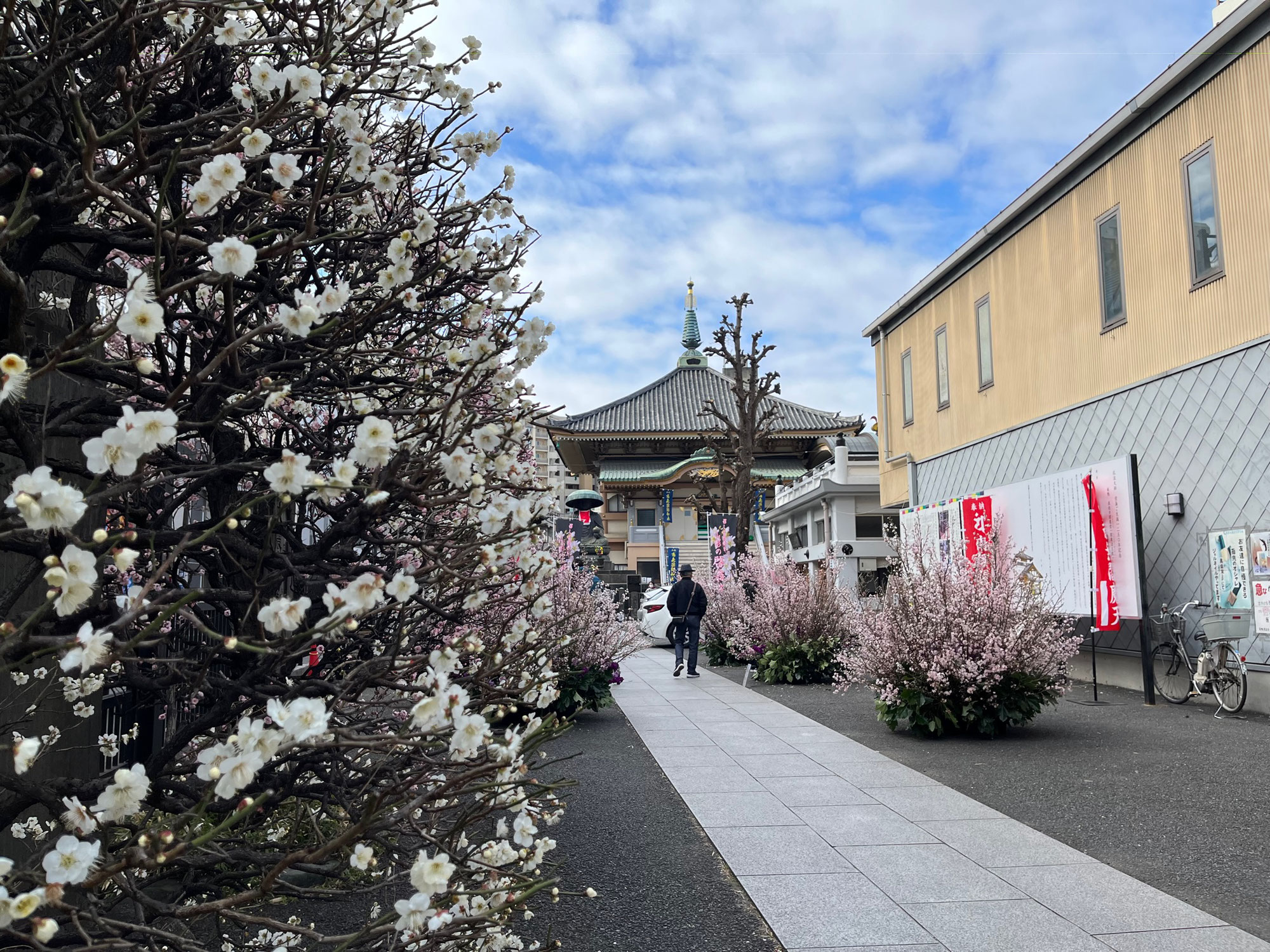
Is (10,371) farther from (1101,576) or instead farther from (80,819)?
(1101,576)

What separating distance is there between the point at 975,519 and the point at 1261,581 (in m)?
5.21

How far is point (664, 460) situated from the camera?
147ft

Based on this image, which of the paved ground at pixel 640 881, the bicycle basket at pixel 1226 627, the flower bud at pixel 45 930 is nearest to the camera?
the flower bud at pixel 45 930

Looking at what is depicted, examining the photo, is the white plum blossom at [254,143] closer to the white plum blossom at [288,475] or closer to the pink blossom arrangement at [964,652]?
the white plum blossom at [288,475]

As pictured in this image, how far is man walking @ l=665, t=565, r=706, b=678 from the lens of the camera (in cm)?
1608

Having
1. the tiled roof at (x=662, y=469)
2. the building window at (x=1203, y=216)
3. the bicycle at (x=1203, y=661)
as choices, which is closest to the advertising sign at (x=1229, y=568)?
the bicycle at (x=1203, y=661)

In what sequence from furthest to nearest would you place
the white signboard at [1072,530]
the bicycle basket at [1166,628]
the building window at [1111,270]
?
the building window at [1111,270], the bicycle basket at [1166,628], the white signboard at [1072,530]

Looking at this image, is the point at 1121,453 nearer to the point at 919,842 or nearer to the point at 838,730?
the point at 838,730

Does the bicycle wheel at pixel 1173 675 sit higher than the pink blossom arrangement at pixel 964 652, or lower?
lower

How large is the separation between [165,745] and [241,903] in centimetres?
91

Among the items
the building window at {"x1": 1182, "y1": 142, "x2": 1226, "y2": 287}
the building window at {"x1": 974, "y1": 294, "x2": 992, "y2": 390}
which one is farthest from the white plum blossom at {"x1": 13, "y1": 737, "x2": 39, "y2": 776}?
the building window at {"x1": 974, "y1": 294, "x2": 992, "y2": 390}

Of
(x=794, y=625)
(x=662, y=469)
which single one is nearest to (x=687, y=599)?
(x=794, y=625)

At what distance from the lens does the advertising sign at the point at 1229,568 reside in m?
10.5

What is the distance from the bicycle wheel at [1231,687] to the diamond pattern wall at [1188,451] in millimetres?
316
